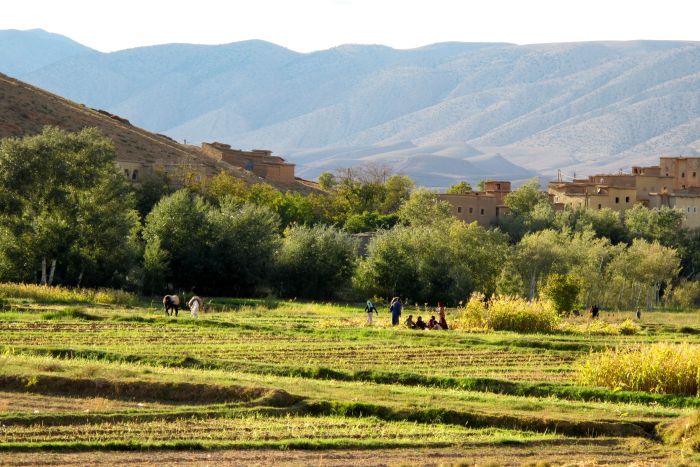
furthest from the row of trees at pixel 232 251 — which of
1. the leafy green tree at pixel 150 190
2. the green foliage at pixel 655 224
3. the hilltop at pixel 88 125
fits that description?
the hilltop at pixel 88 125

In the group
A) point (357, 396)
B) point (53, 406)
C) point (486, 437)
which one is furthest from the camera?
point (357, 396)

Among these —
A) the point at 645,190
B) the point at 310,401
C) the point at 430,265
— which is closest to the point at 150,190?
the point at 430,265

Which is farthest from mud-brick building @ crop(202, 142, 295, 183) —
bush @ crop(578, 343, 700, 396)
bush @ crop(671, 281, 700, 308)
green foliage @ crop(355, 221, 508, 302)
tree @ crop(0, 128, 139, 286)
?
bush @ crop(578, 343, 700, 396)

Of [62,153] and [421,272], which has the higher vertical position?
[62,153]

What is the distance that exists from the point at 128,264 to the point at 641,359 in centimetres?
3579

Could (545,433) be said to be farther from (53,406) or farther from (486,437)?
(53,406)

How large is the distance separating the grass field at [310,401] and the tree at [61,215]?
785 inches

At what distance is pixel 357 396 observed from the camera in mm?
25109

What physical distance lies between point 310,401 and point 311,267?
41.8m

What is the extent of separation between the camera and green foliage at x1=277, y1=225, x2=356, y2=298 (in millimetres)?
66125

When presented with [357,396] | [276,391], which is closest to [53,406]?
[276,391]

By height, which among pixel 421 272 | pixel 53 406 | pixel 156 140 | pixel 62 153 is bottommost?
pixel 53 406

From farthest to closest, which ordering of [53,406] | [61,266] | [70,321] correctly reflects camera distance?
[61,266]
[70,321]
[53,406]

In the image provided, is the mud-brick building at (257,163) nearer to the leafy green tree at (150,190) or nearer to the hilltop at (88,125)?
the hilltop at (88,125)
